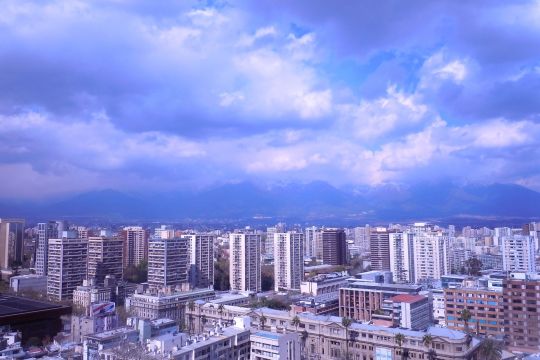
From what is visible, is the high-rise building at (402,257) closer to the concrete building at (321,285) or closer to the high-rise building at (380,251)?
the high-rise building at (380,251)

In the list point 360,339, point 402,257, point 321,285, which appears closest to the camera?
point 360,339

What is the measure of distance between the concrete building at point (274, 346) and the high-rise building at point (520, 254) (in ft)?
55.0

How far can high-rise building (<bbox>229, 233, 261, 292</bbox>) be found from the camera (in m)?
21.3

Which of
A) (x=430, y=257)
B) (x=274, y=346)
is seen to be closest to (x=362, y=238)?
(x=430, y=257)

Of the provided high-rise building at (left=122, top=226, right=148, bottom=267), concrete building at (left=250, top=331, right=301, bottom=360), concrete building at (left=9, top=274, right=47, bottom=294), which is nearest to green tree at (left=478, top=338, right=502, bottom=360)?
concrete building at (left=250, top=331, right=301, bottom=360)

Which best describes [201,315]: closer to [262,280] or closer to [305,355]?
[305,355]

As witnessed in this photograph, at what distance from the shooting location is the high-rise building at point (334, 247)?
30156mm

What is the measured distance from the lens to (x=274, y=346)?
1014 centimetres

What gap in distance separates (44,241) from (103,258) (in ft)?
16.8

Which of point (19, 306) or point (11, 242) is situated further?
point (11, 242)

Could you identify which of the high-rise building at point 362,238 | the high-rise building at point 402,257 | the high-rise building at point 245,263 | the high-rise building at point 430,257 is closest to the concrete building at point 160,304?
the high-rise building at point 245,263

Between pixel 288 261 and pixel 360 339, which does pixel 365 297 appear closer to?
pixel 360 339

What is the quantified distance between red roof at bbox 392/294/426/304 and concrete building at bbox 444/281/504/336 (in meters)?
0.91

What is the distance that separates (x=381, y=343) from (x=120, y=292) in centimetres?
1132
